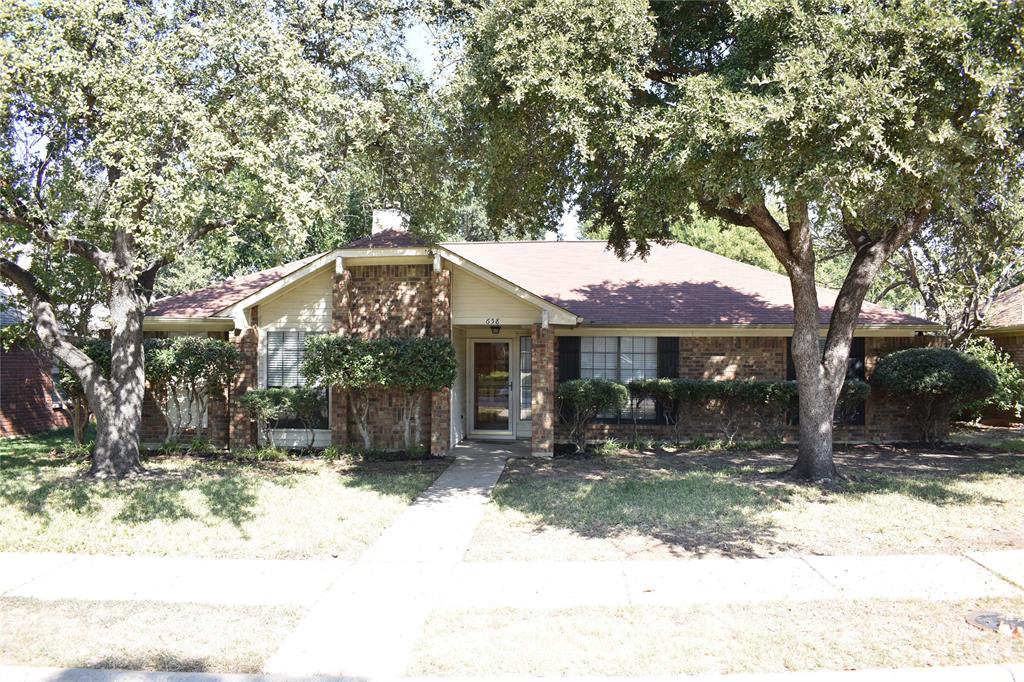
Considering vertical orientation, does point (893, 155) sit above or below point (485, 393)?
above

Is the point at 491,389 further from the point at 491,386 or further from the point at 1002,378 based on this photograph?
the point at 1002,378

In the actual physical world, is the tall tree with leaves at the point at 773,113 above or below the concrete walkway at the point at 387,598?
above

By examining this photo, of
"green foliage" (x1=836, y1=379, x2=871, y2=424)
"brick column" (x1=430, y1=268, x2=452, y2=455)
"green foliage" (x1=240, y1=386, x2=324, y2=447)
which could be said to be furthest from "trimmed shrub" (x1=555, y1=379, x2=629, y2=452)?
"green foliage" (x1=240, y1=386, x2=324, y2=447)

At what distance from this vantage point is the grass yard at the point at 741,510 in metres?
7.20

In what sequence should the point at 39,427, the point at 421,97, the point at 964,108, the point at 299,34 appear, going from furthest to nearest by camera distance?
the point at 39,427 → the point at 421,97 → the point at 299,34 → the point at 964,108

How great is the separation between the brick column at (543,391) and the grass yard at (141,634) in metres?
7.96

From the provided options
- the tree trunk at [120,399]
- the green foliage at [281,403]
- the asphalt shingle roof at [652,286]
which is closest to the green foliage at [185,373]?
the green foliage at [281,403]

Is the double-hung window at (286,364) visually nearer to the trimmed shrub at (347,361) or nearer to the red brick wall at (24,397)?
the trimmed shrub at (347,361)

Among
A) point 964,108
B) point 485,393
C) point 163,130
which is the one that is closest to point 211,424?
point 485,393

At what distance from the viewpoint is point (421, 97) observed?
35.7 ft

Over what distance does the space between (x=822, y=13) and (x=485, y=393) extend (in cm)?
1008

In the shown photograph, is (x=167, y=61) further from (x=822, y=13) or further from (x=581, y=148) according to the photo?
(x=822, y=13)

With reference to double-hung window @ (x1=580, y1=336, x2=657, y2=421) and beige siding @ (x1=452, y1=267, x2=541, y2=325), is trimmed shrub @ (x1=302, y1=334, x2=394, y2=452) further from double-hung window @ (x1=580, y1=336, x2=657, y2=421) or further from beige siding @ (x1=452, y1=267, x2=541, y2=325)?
double-hung window @ (x1=580, y1=336, x2=657, y2=421)

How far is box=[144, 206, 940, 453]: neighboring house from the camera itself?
13250 mm
